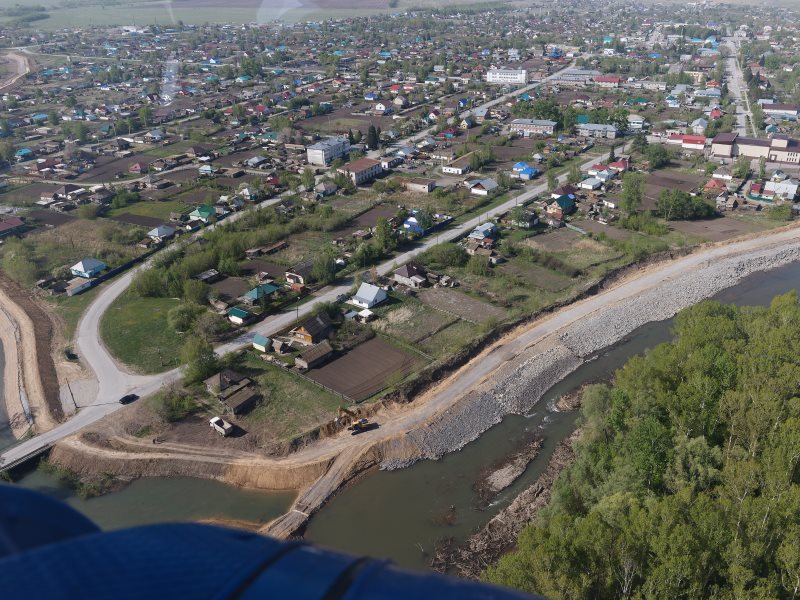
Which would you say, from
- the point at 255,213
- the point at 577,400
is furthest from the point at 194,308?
the point at 577,400

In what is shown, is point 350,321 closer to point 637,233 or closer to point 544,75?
point 637,233

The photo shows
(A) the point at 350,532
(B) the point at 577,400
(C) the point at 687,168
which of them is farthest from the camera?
(C) the point at 687,168

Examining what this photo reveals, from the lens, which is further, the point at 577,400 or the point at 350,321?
the point at 350,321

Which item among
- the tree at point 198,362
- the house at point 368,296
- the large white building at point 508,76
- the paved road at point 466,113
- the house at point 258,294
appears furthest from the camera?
the large white building at point 508,76

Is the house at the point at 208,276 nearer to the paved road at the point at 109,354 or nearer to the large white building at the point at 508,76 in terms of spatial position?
the paved road at the point at 109,354

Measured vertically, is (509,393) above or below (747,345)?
below

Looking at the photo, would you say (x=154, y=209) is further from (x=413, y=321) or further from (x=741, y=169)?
(x=741, y=169)

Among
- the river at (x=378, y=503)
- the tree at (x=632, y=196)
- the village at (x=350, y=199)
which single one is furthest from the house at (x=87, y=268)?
the tree at (x=632, y=196)
